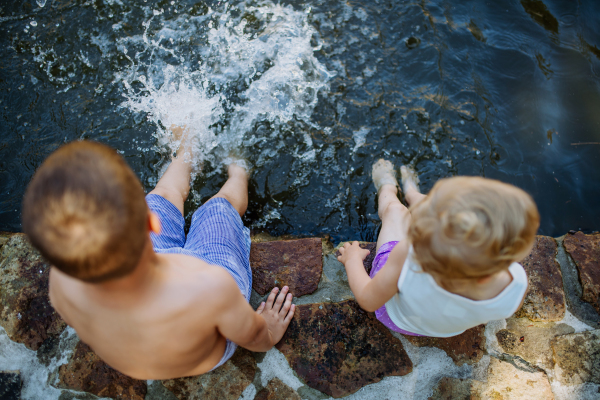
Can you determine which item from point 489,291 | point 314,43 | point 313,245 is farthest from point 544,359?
point 314,43

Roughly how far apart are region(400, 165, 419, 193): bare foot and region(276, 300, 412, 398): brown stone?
3.18 ft

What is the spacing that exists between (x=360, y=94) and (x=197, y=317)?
2.02m

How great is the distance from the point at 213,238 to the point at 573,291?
5.90 ft

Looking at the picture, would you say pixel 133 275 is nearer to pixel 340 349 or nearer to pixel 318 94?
pixel 340 349

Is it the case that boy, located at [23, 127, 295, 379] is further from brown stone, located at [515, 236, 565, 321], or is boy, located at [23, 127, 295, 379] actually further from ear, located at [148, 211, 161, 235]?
brown stone, located at [515, 236, 565, 321]

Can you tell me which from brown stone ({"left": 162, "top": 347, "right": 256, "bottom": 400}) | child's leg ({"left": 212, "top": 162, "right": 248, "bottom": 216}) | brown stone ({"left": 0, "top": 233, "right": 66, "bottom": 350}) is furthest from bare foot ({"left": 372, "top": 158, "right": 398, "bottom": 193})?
brown stone ({"left": 0, "top": 233, "right": 66, "bottom": 350})

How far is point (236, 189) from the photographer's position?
2.23m

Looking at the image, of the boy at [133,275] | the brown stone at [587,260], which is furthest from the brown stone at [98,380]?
the brown stone at [587,260]

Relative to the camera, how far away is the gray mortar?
1.77 meters

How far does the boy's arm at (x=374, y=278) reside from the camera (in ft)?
4.42

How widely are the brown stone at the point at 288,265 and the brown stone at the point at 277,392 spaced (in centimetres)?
40

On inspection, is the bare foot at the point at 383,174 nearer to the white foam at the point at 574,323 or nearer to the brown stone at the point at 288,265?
the brown stone at the point at 288,265

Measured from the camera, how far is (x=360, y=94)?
2.65 meters

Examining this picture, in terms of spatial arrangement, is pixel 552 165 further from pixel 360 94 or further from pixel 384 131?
pixel 360 94
